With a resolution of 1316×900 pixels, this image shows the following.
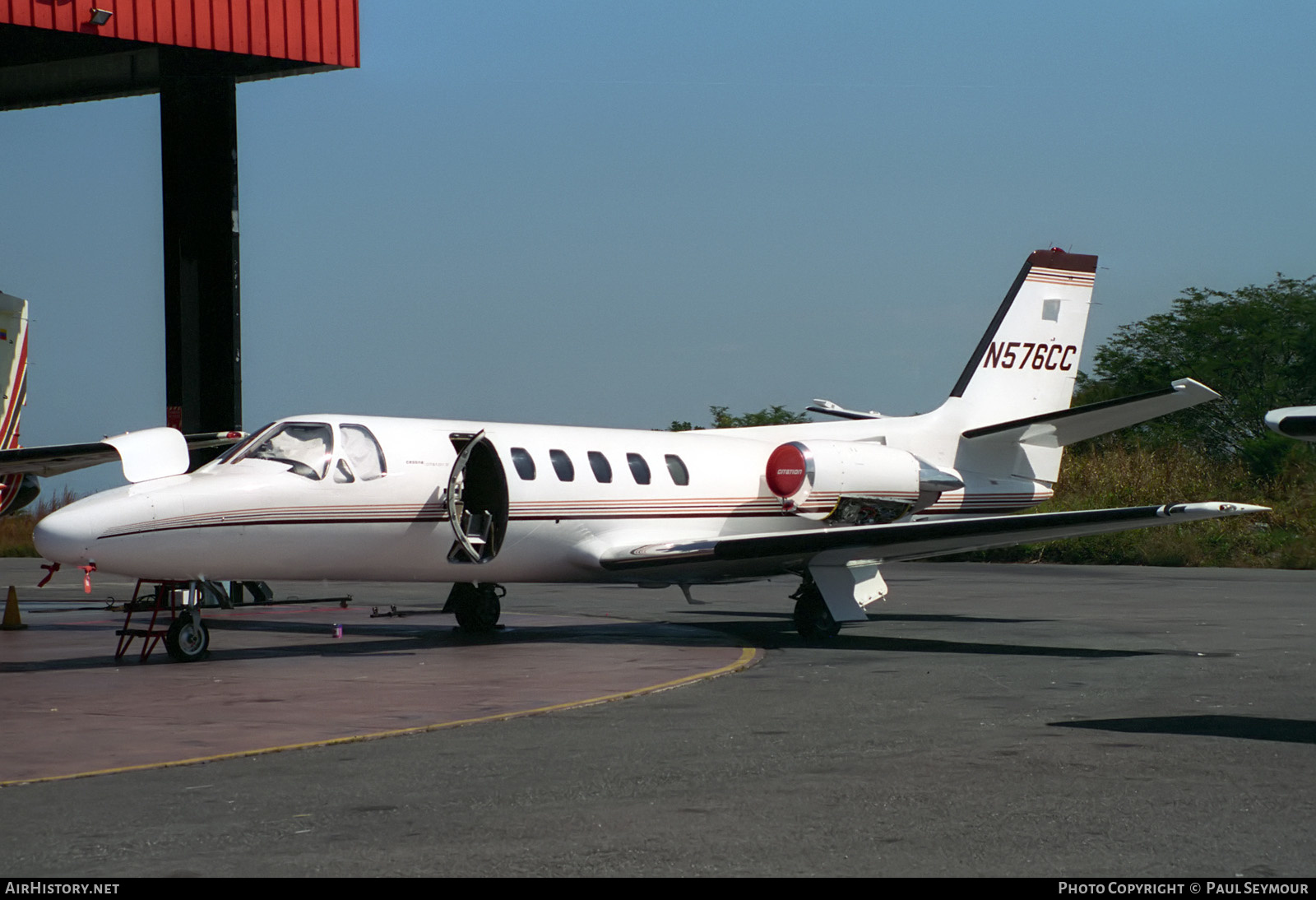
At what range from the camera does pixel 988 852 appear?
6.19m

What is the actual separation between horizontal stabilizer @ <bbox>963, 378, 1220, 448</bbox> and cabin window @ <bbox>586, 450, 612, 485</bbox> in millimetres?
5522

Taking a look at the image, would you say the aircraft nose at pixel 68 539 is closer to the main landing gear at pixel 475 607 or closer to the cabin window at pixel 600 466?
the main landing gear at pixel 475 607

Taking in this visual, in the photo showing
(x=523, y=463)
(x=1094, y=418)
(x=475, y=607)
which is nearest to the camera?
(x=523, y=463)

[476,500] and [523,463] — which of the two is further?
[476,500]

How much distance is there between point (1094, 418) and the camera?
18.3m

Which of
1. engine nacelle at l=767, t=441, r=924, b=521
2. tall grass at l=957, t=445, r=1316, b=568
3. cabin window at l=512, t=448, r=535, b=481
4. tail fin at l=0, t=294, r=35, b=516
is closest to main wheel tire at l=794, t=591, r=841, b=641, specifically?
engine nacelle at l=767, t=441, r=924, b=521

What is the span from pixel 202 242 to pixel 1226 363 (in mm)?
43369

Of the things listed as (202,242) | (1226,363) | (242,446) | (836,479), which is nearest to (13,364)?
(202,242)

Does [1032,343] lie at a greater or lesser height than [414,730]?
greater

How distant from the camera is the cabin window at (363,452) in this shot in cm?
1542

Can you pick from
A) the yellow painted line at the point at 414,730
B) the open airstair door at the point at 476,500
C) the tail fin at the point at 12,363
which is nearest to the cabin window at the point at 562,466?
the open airstair door at the point at 476,500

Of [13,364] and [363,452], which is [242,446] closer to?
[363,452]
